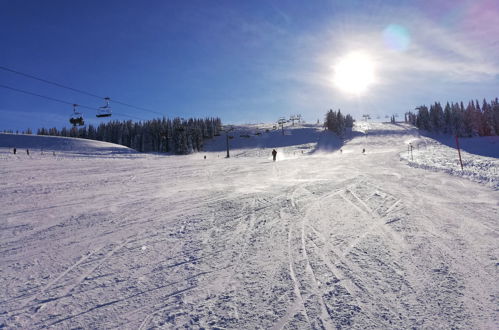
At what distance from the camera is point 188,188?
40.8 feet

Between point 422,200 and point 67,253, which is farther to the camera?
point 422,200

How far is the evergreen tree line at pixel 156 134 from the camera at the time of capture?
83.4 metres

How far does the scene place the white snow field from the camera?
342cm

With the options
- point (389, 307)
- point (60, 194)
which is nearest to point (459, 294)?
point (389, 307)

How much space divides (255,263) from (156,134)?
95303 millimetres

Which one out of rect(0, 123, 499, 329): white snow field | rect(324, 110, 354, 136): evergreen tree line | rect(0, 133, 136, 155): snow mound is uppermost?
rect(324, 110, 354, 136): evergreen tree line

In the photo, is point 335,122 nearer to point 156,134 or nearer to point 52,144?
point 156,134

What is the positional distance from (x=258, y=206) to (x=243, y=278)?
4.43 metres

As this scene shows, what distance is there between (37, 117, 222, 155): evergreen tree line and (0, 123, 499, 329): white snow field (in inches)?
2756

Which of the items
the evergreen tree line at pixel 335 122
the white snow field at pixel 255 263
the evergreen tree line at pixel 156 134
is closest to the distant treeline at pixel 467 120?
the evergreen tree line at pixel 335 122

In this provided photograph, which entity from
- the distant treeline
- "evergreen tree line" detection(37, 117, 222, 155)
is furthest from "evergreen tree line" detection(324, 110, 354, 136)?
"evergreen tree line" detection(37, 117, 222, 155)

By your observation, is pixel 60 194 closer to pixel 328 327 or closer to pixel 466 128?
pixel 328 327

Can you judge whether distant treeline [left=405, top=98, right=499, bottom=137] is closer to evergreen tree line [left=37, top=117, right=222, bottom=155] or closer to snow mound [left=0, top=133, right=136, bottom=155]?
evergreen tree line [left=37, top=117, right=222, bottom=155]

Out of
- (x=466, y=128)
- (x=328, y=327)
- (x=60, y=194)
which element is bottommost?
(x=328, y=327)
